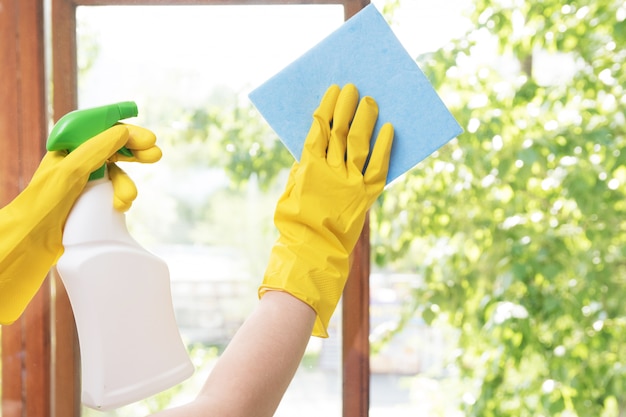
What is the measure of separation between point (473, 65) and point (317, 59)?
0.49 meters

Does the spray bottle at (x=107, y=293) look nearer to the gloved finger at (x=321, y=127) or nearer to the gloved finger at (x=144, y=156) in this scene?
the gloved finger at (x=144, y=156)

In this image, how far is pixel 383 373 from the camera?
1.36m

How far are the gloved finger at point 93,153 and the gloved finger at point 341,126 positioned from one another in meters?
0.32

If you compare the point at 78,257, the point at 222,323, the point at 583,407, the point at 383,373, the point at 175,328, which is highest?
the point at 78,257

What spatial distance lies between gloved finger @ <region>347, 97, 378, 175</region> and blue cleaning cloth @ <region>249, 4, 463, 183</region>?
0.03 meters

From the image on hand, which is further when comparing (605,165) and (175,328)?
(605,165)

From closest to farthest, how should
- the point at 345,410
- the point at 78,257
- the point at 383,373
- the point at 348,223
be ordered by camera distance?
the point at 78,257
the point at 348,223
the point at 345,410
the point at 383,373

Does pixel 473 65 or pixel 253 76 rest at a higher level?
pixel 253 76

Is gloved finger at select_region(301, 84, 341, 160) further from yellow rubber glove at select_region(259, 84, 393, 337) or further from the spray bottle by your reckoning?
the spray bottle

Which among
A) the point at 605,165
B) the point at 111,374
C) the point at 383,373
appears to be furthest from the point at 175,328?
the point at 605,165

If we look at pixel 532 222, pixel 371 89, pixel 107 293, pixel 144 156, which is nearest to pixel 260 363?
pixel 107 293

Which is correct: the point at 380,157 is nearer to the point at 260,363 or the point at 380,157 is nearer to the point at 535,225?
the point at 260,363

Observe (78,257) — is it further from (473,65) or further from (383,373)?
(473,65)

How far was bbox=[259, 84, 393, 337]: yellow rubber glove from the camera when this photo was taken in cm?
95
